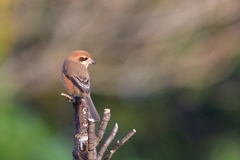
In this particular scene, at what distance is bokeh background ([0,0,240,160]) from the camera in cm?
1226

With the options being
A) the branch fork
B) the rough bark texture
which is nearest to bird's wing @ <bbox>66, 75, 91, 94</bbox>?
the branch fork

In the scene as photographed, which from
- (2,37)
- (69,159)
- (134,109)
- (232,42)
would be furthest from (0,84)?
(232,42)

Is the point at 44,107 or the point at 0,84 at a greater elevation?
the point at 44,107

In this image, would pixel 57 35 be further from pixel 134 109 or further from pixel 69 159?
pixel 69 159

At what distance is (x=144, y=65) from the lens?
42.6 ft

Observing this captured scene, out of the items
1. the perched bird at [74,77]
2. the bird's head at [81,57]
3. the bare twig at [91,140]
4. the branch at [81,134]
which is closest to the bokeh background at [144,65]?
the bird's head at [81,57]

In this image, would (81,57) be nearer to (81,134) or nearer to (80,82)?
(80,82)

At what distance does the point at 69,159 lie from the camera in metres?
7.59

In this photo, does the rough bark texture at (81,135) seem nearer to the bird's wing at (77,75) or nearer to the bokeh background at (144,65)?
the bird's wing at (77,75)

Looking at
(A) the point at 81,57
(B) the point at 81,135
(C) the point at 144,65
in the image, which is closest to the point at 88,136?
(B) the point at 81,135

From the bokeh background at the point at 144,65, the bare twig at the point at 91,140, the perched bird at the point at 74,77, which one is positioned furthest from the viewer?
the bokeh background at the point at 144,65

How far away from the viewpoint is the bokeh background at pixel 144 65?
1226 cm

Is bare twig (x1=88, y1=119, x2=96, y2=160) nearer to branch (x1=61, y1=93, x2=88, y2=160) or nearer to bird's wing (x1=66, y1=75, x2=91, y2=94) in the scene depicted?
branch (x1=61, y1=93, x2=88, y2=160)

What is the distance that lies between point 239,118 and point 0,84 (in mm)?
4194
